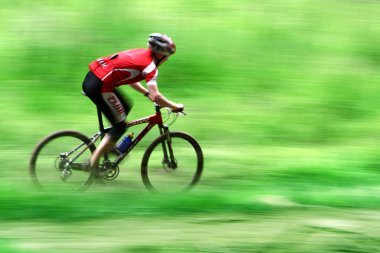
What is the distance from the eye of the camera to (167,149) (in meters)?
7.57

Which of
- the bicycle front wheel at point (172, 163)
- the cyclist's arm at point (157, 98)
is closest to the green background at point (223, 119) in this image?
the bicycle front wheel at point (172, 163)

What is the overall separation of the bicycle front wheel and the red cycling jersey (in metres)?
0.79

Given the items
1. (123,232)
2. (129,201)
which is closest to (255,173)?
(129,201)

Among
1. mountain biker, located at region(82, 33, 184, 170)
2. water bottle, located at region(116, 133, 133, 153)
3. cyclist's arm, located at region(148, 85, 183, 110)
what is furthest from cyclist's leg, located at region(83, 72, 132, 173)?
cyclist's arm, located at region(148, 85, 183, 110)

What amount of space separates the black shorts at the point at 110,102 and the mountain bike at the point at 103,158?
3.9 inches

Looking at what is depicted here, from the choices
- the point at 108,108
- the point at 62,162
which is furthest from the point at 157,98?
the point at 62,162

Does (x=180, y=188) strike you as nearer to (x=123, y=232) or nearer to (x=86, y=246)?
(x=123, y=232)

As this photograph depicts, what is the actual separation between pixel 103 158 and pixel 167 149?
0.74 meters

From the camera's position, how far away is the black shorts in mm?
7195

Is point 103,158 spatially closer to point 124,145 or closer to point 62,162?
point 124,145

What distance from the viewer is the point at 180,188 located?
7734 mm

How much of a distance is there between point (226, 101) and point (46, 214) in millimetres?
5439

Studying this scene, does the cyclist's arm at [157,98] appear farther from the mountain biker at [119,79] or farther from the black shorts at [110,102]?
the black shorts at [110,102]

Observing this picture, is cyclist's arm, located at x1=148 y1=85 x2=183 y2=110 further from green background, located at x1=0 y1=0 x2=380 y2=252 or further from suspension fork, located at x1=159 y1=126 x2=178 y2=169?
green background, located at x1=0 y1=0 x2=380 y2=252
